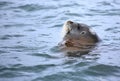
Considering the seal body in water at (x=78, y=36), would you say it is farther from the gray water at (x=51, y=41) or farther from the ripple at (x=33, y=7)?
the ripple at (x=33, y=7)

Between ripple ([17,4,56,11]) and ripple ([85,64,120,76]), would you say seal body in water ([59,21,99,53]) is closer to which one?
ripple ([85,64,120,76])

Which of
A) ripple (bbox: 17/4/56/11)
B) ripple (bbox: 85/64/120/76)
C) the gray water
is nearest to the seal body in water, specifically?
the gray water

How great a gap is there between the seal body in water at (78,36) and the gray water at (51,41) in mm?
249

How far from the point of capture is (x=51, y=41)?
31.0ft

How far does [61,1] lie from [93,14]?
217 centimetres

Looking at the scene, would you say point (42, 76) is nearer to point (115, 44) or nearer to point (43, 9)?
point (115, 44)

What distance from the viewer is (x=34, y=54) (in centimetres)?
814

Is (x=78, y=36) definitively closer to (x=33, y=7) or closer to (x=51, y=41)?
(x=51, y=41)

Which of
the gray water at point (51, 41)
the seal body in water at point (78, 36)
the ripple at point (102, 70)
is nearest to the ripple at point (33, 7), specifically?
the gray water at point (51, 41)

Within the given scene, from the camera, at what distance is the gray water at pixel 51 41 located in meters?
6.78

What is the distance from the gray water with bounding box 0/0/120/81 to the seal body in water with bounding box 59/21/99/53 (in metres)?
0.25

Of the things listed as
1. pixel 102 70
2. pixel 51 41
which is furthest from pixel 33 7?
pixel 102 70

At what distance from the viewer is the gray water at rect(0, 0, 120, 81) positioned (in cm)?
678

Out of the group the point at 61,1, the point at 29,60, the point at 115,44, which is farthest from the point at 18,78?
the point at 61,1
